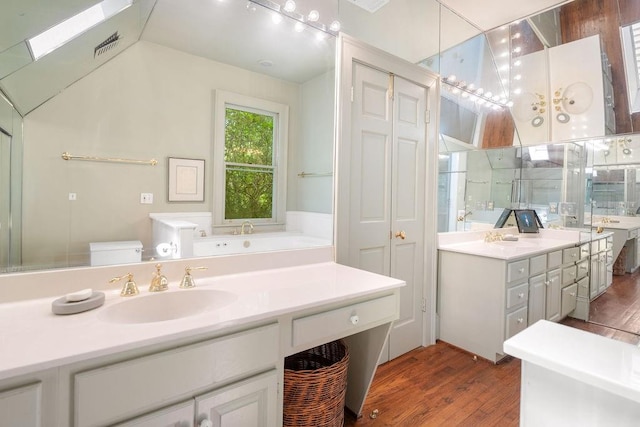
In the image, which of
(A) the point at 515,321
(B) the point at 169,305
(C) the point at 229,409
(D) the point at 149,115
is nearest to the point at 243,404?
(C) the point at 229,409

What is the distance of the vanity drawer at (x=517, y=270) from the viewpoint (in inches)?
92.8

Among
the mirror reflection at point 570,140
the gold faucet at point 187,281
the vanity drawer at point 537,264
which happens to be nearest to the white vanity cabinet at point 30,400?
the gold faucet at point 187,281

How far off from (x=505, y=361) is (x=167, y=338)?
2562 mm

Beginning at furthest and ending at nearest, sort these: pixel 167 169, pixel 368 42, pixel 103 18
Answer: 1. pixel 368 42
2. pixel 167 169
3. pixel 103 18

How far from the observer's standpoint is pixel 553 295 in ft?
9.46

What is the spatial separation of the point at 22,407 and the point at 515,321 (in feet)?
9.38

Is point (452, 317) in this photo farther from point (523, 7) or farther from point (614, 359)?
point (523, 7)

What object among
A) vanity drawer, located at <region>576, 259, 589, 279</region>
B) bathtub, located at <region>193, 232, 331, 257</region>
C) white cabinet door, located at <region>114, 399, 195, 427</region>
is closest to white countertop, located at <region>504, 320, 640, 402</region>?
white cabinet door, located at <region>114, 399, 195, 427</region>

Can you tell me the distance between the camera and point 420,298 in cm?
262

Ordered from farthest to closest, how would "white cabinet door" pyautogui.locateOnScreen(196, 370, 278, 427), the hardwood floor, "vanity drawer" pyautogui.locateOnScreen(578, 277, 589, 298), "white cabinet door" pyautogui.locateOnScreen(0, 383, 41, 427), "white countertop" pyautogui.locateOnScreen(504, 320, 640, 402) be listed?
"vanity drawer" pyautogui.locateOnScreen(578, 277, 589, 298), the hardwood floor, "white cabinet door" pyautogui.locateOnScreen(196, 370, 278, 427), "white cabinet door" pyautogui.locateOnScreen(0, 383, 41, 427), "white countertop" pyautogui.locateOnScreen(504, 320, 640, 402)

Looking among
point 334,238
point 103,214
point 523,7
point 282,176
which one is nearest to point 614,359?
point 334,238

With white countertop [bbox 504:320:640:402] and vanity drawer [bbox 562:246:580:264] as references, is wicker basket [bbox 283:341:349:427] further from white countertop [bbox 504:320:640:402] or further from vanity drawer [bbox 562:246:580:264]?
vanity drawer [bbox 562:246:580:264]

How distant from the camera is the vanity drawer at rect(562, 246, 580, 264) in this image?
119 inches

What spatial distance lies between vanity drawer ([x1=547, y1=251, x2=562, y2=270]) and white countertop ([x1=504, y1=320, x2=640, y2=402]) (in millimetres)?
2384
